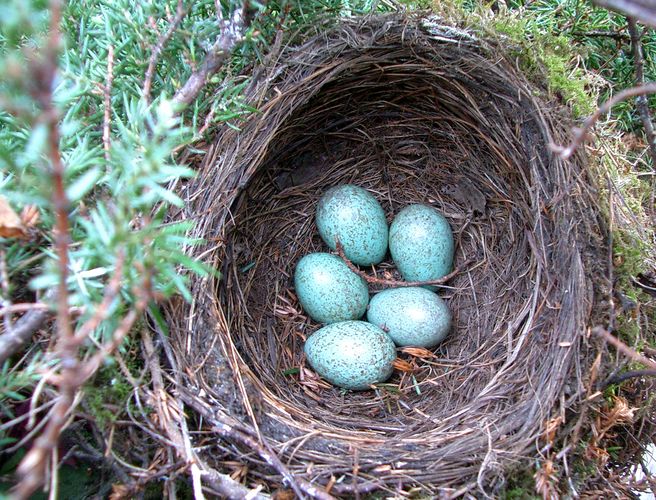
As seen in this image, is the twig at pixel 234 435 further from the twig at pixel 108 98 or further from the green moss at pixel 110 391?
the twig at pixel 108 98

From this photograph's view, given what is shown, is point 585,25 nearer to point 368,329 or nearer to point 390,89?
point 390,89

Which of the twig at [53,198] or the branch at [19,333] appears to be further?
the branch at [19,333]

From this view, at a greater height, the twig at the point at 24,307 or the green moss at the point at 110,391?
the twig at the point at 24,307

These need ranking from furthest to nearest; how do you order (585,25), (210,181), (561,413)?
(585,25), (210,181), (561,413)

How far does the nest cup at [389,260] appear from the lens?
1.21m

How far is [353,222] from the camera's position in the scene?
1.77 metres

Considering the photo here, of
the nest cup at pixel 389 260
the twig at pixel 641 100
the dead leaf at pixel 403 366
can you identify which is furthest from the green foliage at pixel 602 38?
the dead leaf at pixel 403 366

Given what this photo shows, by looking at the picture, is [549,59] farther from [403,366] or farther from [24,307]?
[24,307]

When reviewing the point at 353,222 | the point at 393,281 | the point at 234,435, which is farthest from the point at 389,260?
the point at 234,435

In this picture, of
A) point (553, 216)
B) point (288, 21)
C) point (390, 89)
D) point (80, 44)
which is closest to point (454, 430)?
point (553, 216)

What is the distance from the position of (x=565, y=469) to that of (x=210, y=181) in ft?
3.37

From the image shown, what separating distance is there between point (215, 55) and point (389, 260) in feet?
3.38

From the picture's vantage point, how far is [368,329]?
1653 millimetres

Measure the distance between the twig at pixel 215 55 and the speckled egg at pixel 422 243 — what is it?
84 centimetres
